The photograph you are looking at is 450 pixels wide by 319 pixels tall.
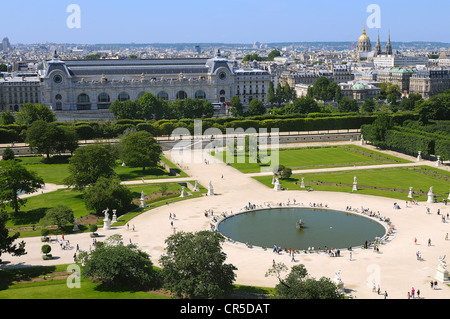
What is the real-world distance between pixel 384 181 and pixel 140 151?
107ft

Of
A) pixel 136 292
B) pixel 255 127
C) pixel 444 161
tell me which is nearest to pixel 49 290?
pixel 136 292

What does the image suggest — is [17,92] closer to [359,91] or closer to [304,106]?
[304,106]

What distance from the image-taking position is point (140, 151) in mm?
82188

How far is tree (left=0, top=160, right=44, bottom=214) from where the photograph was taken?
62.0m

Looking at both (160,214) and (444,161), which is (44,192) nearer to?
(160,214)

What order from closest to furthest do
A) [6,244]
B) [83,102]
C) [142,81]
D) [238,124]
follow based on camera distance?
1. [6,244]
2. [238,124]
3. [83,102]
4. [142,81]

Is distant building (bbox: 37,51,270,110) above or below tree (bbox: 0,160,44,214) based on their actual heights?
above

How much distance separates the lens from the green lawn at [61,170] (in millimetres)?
80938

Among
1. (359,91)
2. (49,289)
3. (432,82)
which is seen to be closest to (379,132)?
(49,289)

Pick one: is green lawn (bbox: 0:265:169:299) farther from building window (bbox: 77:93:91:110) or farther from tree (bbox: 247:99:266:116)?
building window (bbox: 77:93:91:110)

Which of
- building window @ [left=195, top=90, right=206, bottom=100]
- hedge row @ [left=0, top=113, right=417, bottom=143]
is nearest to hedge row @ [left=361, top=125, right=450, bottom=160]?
hedge row @ [left=0, top=113, right=417, bottom=143]

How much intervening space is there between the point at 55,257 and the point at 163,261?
1366 centimetres

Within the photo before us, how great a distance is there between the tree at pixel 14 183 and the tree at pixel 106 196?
628 cm

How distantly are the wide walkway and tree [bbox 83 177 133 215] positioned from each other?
2.71m
